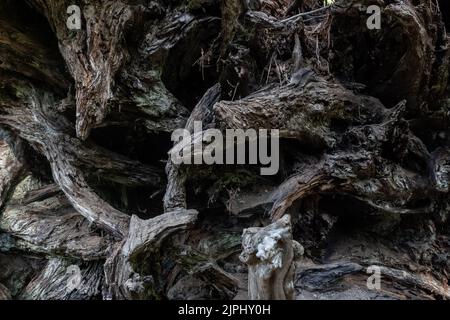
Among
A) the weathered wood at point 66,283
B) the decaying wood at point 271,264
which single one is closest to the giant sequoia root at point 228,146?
the weathered wood at point 66,283

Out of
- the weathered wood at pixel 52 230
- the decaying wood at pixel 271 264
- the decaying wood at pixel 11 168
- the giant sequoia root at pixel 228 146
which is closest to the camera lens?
the decaying wood at pixel 271 264

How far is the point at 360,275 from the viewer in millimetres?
2594

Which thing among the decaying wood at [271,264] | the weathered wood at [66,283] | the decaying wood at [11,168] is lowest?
the weathered wood at [66,283]

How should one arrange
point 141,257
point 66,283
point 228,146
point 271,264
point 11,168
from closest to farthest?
point 271,264, point 141,257, point 228,146, point 66,283, point 11,168

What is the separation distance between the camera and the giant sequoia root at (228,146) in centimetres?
264

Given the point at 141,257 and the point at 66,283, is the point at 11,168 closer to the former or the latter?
the point at 66,283

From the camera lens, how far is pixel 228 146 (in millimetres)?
2684

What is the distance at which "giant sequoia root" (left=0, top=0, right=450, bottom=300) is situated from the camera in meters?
2.64

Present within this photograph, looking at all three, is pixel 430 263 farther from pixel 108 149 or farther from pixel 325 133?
pixel 108 149

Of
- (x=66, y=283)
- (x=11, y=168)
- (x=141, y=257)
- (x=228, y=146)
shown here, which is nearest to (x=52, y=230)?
(x=66, y=283)

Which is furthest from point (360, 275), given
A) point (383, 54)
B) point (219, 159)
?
point (383, 54)

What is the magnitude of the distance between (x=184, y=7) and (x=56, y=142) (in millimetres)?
1510

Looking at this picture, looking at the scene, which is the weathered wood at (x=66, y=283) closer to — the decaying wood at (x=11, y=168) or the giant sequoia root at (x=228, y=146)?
the giant sequoia root at (x=228, y=146)
